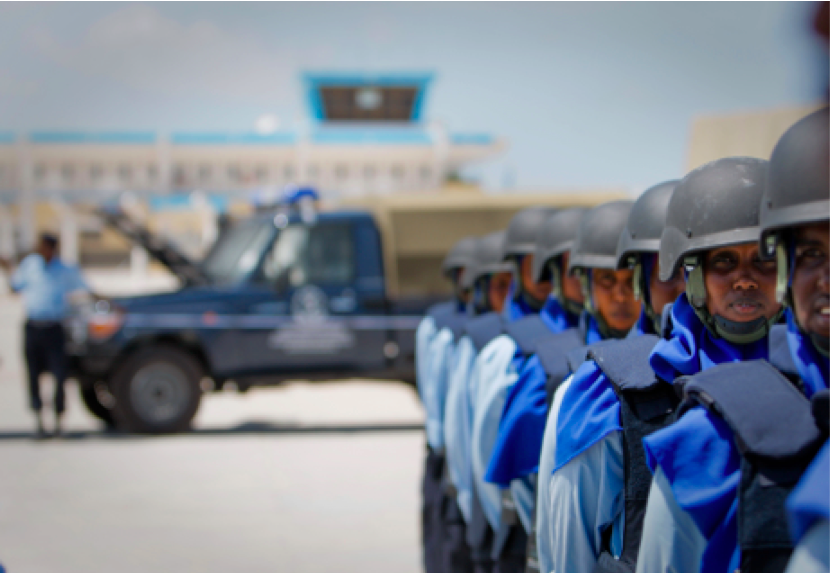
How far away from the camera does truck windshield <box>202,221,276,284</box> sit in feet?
29.7

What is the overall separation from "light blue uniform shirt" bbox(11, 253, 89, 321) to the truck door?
1.65 metres

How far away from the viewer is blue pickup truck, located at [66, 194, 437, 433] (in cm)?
880

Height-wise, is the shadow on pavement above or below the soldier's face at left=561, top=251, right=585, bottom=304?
below

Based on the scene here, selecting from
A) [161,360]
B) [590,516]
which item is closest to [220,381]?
[161,360]

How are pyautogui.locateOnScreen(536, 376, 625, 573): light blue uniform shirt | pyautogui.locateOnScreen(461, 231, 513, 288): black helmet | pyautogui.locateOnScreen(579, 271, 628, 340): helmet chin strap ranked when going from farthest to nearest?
pyautogui.locateOnScreen(461, 231, 513, 288): black helmet
pyautogui.locateOnScreen(579, 271, 628, 340): helmet chin strap
pyautogui.locateOnScreen(536, 376, 625, 573): light blue uniform shirt

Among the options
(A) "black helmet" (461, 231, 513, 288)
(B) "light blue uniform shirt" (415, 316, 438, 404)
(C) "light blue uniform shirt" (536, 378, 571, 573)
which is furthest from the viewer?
(B) "light blue uniform shirt" (415, 316, 438, 404)

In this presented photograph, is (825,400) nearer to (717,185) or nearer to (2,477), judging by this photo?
(717,185)

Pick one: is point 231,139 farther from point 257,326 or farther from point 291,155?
point 257,326

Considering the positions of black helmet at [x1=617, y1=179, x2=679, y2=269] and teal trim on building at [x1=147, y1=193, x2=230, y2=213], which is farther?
teal trim on building at [x1=147, y1=193, x2=230, y2=213]

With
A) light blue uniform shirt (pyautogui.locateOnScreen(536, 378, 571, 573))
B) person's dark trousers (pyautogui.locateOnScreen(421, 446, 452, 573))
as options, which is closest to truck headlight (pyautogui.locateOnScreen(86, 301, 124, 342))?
person's dark trousers (pyautogui.locateOnScreen(421, 446, 452, 573))

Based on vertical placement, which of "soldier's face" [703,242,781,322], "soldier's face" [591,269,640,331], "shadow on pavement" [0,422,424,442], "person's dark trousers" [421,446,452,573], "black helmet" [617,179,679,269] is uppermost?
"black helmet" [617,179,679,269]

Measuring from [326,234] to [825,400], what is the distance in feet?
26.2

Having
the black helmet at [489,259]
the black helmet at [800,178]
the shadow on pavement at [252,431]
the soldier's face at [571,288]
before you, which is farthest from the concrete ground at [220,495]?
the black helmet at [800,178]

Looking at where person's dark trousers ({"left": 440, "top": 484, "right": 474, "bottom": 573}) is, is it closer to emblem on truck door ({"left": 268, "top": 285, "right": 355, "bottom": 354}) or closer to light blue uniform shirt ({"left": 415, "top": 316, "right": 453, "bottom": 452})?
light blue uniform shirt ({"left": 415, "top": 316, "right": 453, "bottom": 452})
